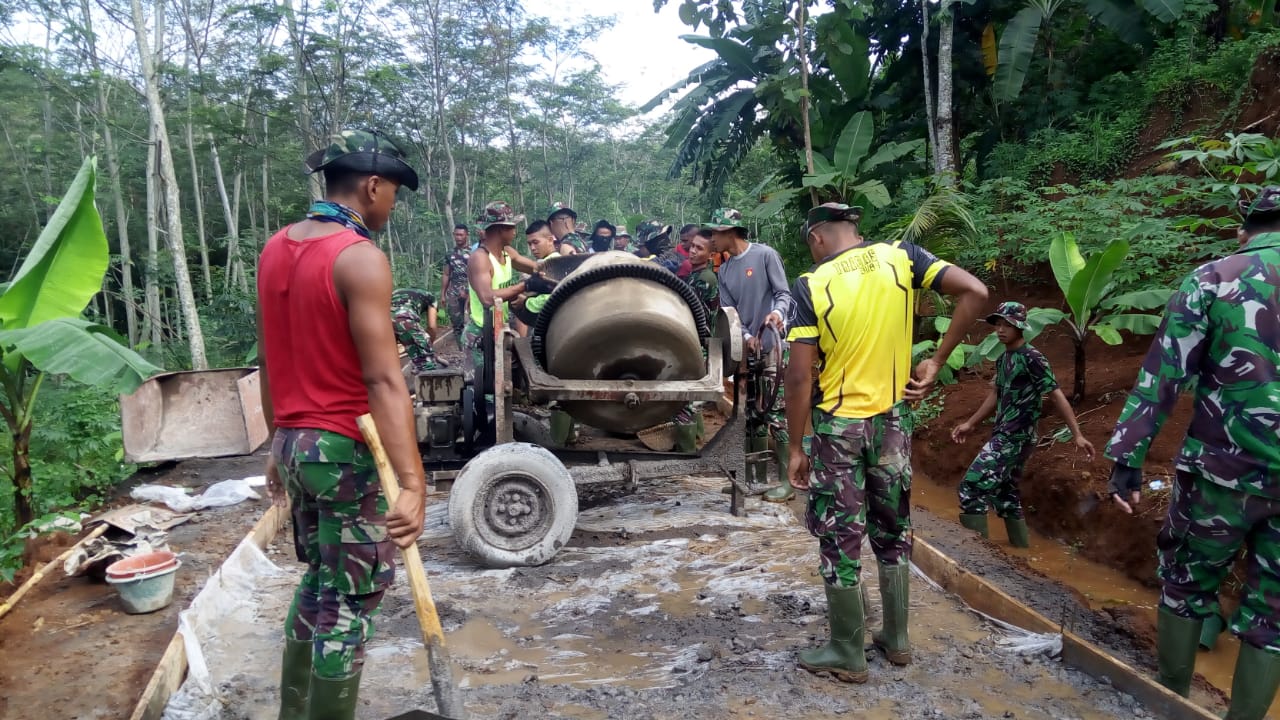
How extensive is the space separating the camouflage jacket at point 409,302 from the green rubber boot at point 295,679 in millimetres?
3983

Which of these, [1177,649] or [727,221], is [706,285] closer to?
[727,221]

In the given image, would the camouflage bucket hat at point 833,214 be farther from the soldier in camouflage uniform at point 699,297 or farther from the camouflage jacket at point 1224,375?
the soldier in camouflage uniform at point 699,297

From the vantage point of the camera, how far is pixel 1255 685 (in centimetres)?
267

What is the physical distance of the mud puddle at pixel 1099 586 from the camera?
4.07 metres

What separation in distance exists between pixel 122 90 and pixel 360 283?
2616 cm

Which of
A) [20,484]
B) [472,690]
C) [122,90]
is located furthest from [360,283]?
[122,90]

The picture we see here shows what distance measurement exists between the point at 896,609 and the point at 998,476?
8.30 ft

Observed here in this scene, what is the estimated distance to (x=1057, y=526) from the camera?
6.07 meters

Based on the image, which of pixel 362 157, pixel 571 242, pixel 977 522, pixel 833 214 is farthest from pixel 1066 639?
pixel 571 242

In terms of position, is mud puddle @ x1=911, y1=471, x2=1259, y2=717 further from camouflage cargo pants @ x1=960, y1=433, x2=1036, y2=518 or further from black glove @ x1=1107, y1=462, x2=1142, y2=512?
black glove @ x1=1107, y1=462, x2=1142, y2=512

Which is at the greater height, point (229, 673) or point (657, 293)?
point (657, 293)

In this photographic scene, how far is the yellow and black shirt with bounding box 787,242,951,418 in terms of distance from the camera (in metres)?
3.27

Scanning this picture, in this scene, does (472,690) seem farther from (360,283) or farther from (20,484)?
(20,484)

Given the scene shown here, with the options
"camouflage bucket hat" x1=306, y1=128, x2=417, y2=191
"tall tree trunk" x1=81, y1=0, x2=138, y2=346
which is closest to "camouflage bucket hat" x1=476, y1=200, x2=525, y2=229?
"camouflage bucket hat" x1=306, y1=128, x2=417, y2=191
